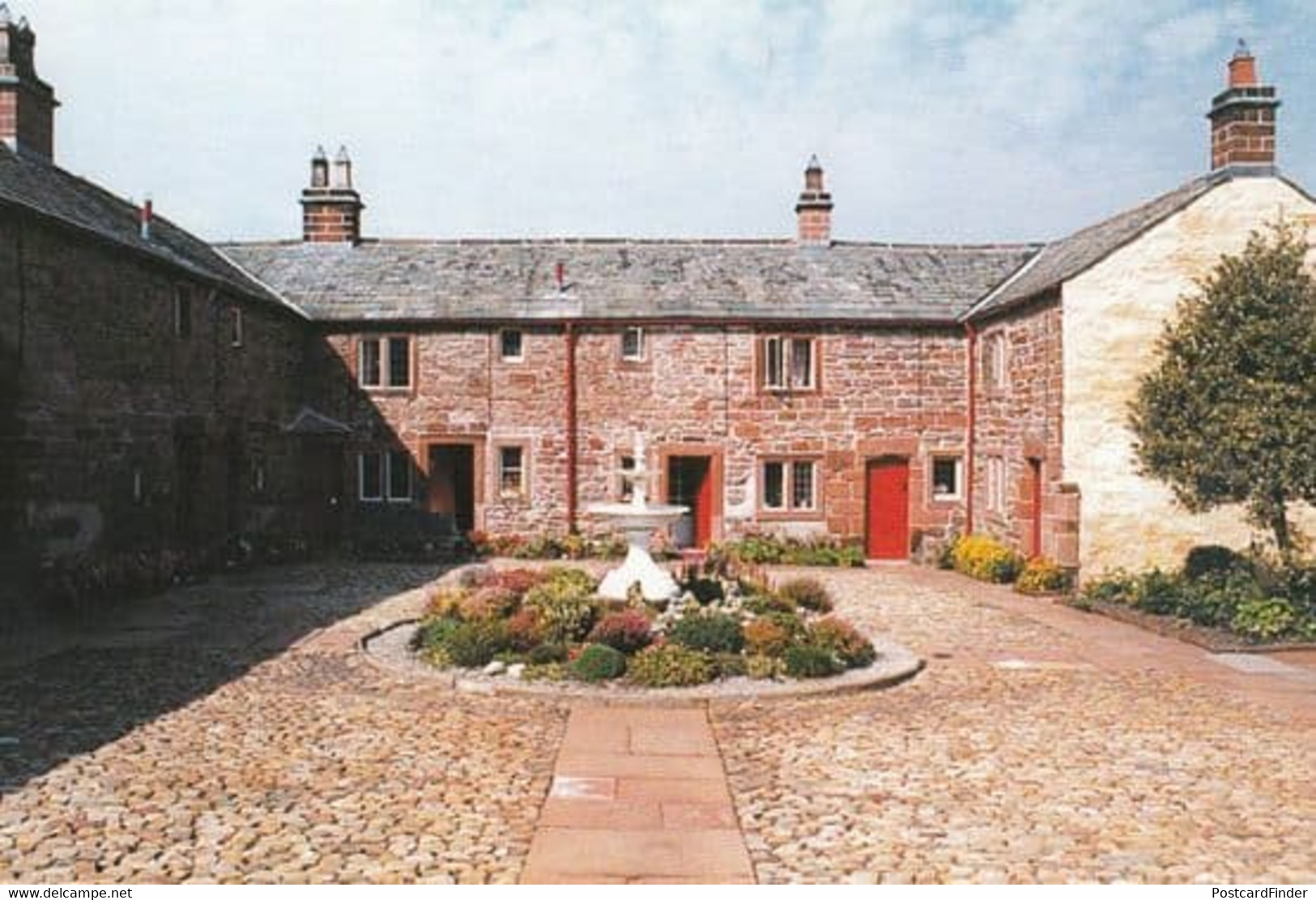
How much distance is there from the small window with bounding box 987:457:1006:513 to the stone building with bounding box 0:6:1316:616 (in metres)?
0.06

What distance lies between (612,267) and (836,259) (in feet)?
19.3

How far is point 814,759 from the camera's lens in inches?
370

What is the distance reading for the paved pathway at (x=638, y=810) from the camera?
22.7 ft

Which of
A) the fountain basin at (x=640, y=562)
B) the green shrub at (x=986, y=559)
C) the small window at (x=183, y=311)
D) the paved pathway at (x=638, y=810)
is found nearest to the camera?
the paved pathway at (x=638, y=810)

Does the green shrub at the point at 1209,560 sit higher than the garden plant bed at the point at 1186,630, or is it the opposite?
the green shrub at the point at 1209,560

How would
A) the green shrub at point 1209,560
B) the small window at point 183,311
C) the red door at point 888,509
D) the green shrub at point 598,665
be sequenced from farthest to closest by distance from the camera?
the red door at point 888,509
the small window at point 183,311
the green shrub at point 1209,560
the green shrub at point 598,665

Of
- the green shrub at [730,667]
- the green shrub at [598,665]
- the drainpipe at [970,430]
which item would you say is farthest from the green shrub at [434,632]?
the drainpipe at [970,430]

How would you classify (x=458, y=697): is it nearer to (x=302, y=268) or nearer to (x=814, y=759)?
(x=814, y=759)

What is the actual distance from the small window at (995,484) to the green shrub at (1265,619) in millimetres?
7816

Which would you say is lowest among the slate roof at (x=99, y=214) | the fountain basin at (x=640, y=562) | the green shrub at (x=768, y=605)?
the green shrub at (x=768, y=605)

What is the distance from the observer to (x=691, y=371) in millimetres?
26281

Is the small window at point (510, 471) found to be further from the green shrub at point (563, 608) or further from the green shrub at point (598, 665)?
the green shrub at point (598, 665)

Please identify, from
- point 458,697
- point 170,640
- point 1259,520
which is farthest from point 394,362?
point 1259,520

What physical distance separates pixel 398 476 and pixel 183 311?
7.22 m
